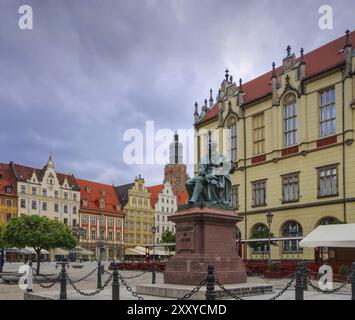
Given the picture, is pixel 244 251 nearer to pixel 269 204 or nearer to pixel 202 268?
pixel 269 204

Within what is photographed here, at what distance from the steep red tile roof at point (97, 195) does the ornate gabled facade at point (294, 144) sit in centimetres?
4592

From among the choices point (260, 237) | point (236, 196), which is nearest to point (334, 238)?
point (260, 237)

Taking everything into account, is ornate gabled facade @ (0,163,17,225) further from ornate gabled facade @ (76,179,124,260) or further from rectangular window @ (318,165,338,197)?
rectangular window @ (318,165,338,197)

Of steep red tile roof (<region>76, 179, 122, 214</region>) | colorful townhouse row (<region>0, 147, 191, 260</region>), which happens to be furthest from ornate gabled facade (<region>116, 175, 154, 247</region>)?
steep red tile roof (<region>76, 179, 122, 214</region>)

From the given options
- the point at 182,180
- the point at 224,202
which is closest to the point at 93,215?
the point at 182,180

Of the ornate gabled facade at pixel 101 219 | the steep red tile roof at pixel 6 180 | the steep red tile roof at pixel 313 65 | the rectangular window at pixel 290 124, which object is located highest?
the steep red tile roof at pixel 313 65

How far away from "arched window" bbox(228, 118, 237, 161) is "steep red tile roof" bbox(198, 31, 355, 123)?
2365 millimetres

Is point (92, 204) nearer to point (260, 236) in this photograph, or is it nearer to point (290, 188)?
point (260, 236)

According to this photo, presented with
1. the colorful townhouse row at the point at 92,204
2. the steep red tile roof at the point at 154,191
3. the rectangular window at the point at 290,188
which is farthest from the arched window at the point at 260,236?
the steep red tile roof at the point at 154,191

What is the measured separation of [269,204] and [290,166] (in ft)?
12.4

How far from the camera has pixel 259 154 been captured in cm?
4053

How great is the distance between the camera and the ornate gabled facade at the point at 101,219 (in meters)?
84.0

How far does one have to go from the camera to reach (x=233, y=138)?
43906 millimetres

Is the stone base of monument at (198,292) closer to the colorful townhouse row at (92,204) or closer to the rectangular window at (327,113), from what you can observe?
the rectangular window at (327,113)
